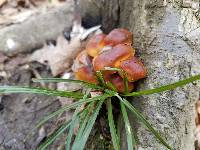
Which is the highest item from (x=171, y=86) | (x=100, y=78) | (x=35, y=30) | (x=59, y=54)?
(x=171, y=86)

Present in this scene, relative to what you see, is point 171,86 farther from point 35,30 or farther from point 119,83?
point 35,30

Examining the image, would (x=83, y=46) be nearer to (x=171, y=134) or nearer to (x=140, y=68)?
(x=140, y=68)

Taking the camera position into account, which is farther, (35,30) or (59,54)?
(35,30)

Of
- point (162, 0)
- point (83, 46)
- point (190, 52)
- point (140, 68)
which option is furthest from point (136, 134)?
point (83, 46)

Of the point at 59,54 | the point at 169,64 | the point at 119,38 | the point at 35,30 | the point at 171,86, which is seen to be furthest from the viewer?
the point at 35,30

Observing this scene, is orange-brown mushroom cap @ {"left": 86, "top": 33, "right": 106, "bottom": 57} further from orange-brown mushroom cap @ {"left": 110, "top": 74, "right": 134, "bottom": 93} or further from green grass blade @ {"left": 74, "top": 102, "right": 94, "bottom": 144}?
green grass blade @ {"left": 74, "top": 102, "right": 94, "bottom": 144}

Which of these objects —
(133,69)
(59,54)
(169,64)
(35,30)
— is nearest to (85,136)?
(133,69)
